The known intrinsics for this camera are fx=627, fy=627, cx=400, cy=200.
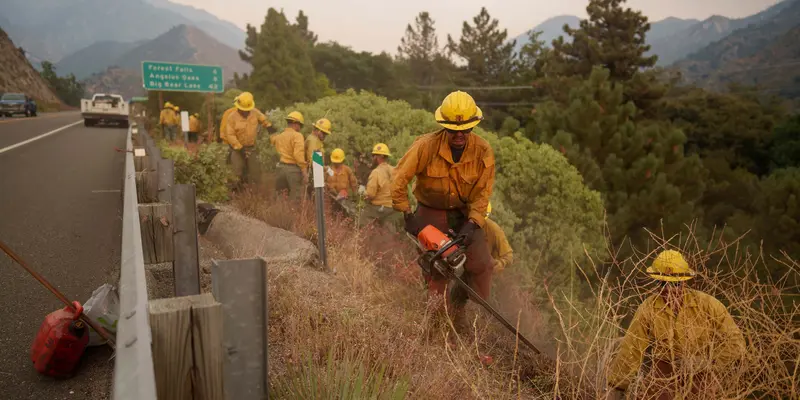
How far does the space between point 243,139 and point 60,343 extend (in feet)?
28.2

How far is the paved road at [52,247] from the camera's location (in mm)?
3129

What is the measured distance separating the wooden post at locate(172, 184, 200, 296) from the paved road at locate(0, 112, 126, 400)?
2.09 feet

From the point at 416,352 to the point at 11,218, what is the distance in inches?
202

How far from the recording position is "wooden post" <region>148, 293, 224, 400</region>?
168 centimetres

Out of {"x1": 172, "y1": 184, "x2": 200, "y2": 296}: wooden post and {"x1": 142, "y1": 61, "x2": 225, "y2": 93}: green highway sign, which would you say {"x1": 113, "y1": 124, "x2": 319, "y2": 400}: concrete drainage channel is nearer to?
{"x1": 172, "y1": 184, "x2": 200, "y2": 296}: wooden post

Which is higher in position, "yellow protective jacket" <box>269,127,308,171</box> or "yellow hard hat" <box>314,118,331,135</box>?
"yellow hard hat" <box>314,118,331,135</box>

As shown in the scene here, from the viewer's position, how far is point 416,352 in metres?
3.98

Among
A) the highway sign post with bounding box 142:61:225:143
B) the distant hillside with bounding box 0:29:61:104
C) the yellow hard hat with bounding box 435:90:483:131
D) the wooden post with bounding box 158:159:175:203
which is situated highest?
the distant hillside with bounding box 0:29:61:104

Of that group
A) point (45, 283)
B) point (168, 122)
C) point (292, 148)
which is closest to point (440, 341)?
point (45, 283)

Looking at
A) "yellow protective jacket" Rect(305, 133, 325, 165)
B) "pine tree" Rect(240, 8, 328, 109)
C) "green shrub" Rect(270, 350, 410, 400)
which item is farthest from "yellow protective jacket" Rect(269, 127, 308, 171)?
"pine tree" Rect(240, 8, 328, 109)

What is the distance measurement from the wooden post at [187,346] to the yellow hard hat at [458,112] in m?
3.49

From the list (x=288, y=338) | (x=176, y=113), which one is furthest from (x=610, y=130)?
(x=288, y=338)

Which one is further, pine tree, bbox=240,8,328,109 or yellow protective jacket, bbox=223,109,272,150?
pine tree, bbox=240,8,328,109

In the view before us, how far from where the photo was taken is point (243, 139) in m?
11.3
